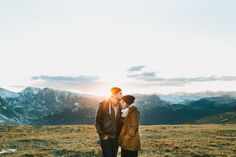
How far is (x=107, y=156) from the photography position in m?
14.9

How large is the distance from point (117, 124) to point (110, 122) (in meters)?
0.27

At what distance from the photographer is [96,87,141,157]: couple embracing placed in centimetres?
1441

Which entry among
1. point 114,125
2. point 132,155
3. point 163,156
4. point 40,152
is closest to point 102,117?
point 114,125

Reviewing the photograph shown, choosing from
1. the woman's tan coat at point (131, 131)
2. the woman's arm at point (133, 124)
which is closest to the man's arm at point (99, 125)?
the woman's tan coat at point (131, 131)

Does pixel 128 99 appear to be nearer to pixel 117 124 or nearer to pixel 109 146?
pixel 117 124

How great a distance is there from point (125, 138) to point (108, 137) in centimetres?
71

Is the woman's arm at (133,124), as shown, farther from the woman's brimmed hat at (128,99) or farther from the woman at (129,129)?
the woman's brimmed hat at (128,99)

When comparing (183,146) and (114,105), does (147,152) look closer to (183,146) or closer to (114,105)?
(183,146)

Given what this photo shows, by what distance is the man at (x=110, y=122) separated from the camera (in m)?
14.8

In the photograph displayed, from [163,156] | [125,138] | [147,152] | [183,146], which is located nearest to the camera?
[125,138]

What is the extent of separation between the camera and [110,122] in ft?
48.8

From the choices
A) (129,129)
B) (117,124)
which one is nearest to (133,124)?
(129,129)

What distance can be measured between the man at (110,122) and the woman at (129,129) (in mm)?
356

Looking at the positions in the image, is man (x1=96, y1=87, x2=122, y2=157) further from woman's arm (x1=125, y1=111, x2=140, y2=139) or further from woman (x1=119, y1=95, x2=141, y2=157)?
woman's arm (x1=125, y1=111, x2=140, y2=139)
